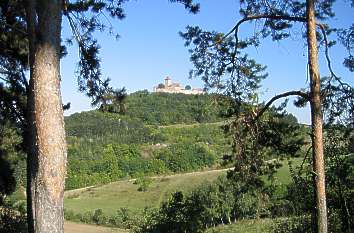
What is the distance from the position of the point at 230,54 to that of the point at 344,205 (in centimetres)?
413

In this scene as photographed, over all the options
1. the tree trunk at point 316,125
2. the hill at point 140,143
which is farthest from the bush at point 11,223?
the hill at point 140,143

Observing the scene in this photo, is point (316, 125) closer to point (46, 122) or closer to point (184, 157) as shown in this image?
point (46, 122)

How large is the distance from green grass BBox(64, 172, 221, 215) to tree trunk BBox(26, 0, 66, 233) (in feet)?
156

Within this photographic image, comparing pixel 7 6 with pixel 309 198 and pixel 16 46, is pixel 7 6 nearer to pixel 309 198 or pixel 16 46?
pixel 16 46

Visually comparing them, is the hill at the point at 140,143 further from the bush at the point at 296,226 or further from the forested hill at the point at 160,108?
the bush at the point at 296,226

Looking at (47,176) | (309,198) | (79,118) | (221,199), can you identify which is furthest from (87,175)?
(47,176)

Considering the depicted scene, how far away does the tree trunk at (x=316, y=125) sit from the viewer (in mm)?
8438

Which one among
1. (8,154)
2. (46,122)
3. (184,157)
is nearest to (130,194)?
(184,157)

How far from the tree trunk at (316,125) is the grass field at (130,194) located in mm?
44039

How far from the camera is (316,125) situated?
8578 mm

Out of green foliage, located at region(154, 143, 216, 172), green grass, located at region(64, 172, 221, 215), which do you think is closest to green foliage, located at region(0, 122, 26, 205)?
green grass, located at region(64, 172, 221, 215)

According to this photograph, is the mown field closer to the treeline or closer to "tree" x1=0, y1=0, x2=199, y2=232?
the treeline

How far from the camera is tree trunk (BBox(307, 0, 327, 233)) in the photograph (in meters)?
8.44

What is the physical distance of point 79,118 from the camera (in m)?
78.3
